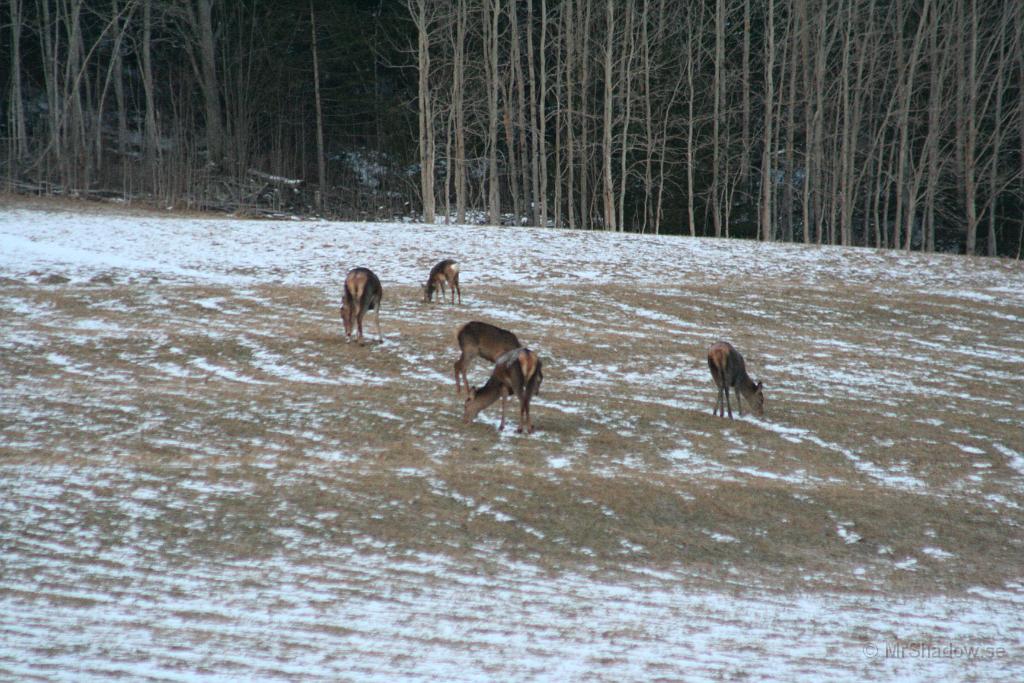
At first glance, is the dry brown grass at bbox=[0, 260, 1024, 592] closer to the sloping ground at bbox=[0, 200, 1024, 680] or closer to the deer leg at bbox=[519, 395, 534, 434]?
the sloping ground at bbox=[0, 200, 1024, 680]

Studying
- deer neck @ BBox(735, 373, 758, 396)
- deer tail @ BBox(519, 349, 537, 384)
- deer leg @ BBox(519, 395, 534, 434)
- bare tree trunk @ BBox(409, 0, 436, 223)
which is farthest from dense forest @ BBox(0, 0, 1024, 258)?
deer tail @ BBox(519, 349, 537, 384)

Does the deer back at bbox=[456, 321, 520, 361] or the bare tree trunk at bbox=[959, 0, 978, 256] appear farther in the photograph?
the bare tree trunk at bbox=[959, 0, 978, 256]

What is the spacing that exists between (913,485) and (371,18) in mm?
48795

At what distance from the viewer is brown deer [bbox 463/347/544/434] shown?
39.6ft

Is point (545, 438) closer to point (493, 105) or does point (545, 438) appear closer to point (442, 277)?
point (442, 277)

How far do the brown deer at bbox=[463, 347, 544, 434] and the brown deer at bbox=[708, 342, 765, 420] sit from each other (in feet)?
9.16

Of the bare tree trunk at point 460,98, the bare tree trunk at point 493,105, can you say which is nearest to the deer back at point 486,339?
Answer: the bare tree trunk at point 493,105

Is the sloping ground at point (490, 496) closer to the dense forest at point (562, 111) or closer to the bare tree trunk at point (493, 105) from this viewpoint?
the bare tree trunk at point (493, 105)

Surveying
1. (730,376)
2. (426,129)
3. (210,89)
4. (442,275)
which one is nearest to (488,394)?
(730,376)

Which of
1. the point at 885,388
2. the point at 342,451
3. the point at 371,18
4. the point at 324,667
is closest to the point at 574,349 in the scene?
the point at 885,388

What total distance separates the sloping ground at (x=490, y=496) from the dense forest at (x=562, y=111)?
65.9 ft

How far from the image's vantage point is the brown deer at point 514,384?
12062mm

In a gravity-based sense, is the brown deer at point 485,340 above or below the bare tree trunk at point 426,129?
below

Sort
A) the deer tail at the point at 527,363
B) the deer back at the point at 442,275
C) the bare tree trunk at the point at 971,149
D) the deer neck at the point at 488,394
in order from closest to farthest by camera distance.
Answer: the deer tail at the point at 527,363
the deer neck at the point at 488,394
the deer back at the point at 442,275
the bare tree trunk at the point at 971,149
